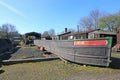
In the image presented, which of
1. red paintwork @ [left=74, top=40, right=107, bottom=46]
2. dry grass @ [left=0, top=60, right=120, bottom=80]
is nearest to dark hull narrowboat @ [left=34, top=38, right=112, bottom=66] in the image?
red paintwork @ [left=74, top=40, right=107, bottom=46]

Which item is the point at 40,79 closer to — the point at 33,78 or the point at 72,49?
the point at 33,78

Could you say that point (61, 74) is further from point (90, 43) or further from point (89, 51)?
point (90, 43)

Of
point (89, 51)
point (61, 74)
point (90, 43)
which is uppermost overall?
point (90, 43)

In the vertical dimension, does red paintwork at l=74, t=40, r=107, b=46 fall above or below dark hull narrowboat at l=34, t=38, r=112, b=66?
above

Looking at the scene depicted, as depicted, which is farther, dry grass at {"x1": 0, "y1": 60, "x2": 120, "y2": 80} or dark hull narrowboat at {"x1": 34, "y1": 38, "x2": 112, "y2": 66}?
dark hull narrowboat at {"x1": 34, "y1": 38, "x2": 112, "y2": 66}

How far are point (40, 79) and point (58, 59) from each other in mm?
5375

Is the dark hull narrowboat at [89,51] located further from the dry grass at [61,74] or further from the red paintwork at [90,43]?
the dry grass at [61,74]

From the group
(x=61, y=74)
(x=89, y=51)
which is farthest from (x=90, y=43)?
(x=61, y=74)

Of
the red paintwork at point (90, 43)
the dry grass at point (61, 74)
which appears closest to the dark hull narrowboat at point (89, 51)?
the red paintwork at point (90, 43)

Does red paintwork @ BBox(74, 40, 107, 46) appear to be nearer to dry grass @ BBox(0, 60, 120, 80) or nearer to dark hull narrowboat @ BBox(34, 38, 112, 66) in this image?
dark hull narrowboat @ BBox(34, 38, 112, 66)

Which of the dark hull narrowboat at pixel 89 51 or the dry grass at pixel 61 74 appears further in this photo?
the dark hull narrowboat at pixel 89 51

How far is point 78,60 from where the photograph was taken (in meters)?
8.97

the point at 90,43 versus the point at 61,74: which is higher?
the point at 90,43

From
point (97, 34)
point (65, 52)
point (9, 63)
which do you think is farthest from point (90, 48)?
point (97, 34)
